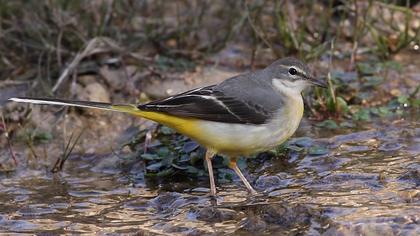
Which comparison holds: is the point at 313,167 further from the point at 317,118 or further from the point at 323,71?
the point at 323,71

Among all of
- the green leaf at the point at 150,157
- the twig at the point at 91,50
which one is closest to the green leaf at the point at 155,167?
the green leaf at the point at 150,157

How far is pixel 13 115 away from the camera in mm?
8336

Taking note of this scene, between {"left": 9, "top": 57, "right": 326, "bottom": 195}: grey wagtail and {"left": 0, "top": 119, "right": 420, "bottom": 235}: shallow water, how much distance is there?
42cm

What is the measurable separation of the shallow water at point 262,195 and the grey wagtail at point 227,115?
0.42 m

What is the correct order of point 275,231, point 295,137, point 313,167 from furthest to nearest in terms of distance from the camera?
point 295,137, point 313,167, point 275,231

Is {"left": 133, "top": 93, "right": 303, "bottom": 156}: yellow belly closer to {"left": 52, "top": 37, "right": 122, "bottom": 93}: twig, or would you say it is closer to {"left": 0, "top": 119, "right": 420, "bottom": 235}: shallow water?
{"left": 0, "top": 119, "right": 420, "bottom": 235}: shallow water

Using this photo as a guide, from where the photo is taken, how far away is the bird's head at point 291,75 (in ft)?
23.1

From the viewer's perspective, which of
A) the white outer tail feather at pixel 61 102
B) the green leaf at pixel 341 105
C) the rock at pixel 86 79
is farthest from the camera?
the rock at pixel 86 79

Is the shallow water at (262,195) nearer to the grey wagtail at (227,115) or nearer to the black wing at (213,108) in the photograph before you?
the grey wagtail at (227,115)

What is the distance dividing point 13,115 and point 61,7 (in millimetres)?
1550

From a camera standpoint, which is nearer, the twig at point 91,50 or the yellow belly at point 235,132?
the yellow belly at point 235,132

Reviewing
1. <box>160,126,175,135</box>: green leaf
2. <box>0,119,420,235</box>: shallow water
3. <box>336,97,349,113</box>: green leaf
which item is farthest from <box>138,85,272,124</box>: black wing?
<box>336,97,349,113</box>: green leaf

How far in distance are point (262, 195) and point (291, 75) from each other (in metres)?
1.15

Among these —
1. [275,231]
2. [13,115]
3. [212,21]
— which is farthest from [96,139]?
[275,231]
